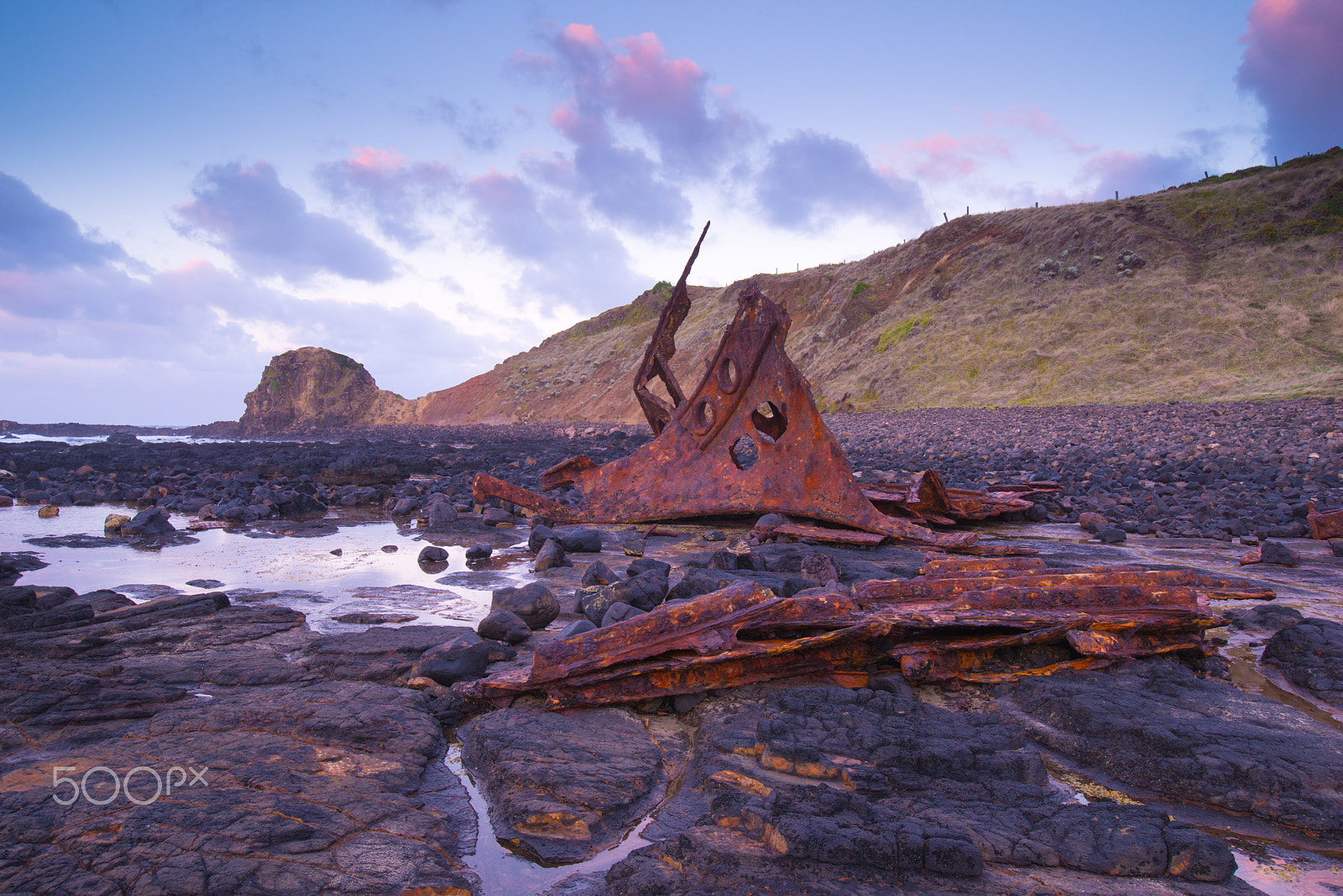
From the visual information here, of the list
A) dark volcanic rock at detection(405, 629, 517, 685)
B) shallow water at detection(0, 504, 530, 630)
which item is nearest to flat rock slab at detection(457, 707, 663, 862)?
dark volcanic rock at detection(405, 629, 517, 685)

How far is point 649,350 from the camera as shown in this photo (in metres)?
6.44

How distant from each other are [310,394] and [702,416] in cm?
6072

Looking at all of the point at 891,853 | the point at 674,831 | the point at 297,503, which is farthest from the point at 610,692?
the point at 297,503

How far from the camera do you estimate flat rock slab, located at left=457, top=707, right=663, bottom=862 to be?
162 centimetres

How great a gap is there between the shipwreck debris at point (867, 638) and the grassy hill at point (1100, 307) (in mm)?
17858

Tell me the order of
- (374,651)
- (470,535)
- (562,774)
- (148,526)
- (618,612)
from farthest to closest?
(470,535) → (148,526) → (618,612) → (374,651) → (562,774)

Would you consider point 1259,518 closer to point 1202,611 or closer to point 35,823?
point 1202,611

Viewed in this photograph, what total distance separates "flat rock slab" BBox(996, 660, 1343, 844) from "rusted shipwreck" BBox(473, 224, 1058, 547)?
8.57 ft

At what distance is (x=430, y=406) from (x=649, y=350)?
61.8 m

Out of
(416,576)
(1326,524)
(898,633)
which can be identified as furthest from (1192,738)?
(1326,524)

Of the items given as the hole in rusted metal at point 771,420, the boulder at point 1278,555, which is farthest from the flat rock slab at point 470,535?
the boulder at point 1278,555

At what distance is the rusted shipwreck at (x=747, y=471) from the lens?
17.4ft

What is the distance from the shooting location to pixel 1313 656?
2.52m

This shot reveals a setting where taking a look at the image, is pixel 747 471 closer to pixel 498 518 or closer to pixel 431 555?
pixel 431 555
